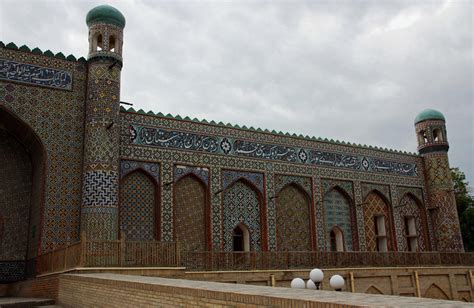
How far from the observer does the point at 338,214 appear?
50.8 ft

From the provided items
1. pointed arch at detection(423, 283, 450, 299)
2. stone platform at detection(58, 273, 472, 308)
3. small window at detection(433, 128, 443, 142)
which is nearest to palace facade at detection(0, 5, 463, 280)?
pointed arch at detection(423, 283, 450, 299)

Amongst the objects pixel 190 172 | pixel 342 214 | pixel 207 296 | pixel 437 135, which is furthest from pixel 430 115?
pixel 207 296

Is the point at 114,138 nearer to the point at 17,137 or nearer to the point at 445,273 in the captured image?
the point at 17,137

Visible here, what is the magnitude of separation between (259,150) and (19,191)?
6614 mm

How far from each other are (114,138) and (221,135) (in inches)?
136

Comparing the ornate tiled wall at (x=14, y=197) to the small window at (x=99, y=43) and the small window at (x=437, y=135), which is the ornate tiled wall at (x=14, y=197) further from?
the small window at (x=437, y=135)

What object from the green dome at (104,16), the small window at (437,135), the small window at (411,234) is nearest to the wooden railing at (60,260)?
the green dome at (104,16)

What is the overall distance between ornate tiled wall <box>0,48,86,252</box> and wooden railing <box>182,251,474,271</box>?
2.98 metres

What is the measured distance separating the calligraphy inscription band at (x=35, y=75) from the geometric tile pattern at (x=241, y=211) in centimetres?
514

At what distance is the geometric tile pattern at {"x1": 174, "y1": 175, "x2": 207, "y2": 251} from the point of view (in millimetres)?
12359

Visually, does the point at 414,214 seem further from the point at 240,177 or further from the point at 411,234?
the point at 240,177

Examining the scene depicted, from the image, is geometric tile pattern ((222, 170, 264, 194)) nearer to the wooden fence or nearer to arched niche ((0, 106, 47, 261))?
the wooden fence

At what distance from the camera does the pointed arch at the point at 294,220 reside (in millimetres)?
14125

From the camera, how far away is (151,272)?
8.49m
